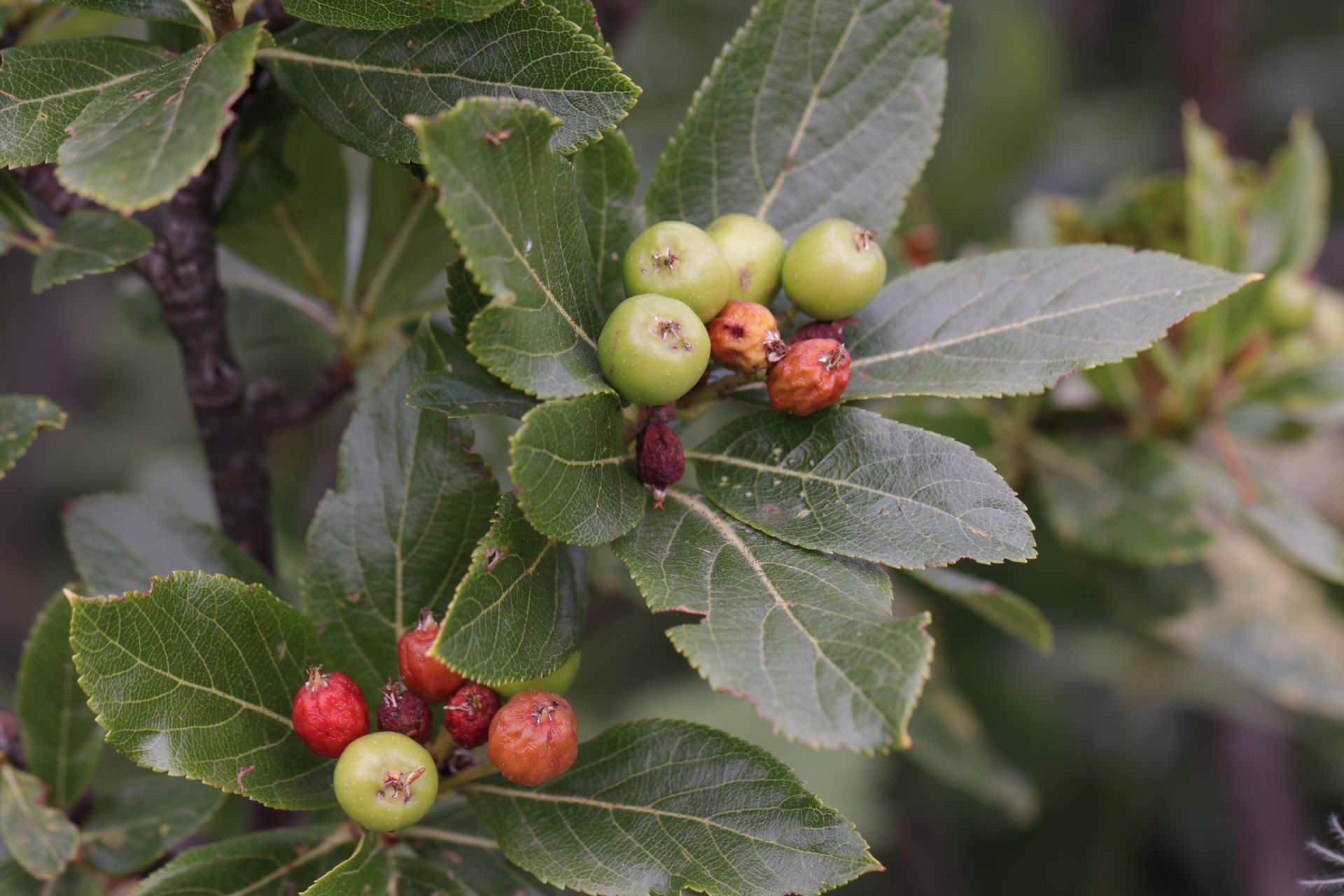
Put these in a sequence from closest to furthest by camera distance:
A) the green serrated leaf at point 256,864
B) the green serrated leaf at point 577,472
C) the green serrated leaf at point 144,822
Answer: the green serrated leaf at point 577,472 → the green serrated leaf at point 256,864 → the green serrated leaf at point 144,822

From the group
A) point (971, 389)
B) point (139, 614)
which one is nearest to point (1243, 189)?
point (971, 389)

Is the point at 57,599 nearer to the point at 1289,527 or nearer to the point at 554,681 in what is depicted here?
the point at 554,681

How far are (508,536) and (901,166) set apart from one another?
2.65ft

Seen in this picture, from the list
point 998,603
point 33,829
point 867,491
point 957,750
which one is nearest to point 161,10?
point 867,491

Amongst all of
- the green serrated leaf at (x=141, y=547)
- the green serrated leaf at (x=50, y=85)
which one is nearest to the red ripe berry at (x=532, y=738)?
the green serrated leaf at (x=141, y=547)

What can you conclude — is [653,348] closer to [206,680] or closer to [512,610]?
[512,610]

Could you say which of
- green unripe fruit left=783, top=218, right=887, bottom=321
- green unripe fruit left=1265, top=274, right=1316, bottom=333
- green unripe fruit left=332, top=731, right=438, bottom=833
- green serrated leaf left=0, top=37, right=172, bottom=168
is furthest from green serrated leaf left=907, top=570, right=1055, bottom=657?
green serrated leaf left=0, top=37, right=172, bottom=168

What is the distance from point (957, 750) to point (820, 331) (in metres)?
1.70

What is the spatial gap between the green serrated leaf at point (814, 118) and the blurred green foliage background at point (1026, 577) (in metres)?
0.92

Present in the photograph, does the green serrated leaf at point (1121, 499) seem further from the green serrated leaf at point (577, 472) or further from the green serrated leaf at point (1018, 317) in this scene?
the green serrated leaf at point (577, 472)

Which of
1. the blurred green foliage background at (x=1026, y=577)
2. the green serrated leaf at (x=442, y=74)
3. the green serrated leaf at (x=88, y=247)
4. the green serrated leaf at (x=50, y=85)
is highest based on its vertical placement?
the green serrated leaf at (x=442, y=74)

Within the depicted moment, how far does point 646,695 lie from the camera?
12.4 feet

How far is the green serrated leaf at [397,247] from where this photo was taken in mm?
1875

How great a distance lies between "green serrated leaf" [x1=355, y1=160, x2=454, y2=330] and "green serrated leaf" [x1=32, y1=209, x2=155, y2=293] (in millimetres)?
472
